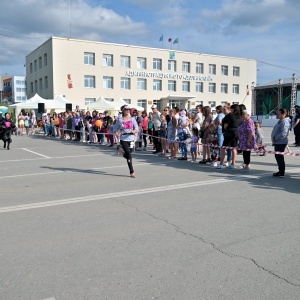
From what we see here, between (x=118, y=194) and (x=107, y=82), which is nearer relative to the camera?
(x=118, y=194)

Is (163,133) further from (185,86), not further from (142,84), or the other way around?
(185,86)

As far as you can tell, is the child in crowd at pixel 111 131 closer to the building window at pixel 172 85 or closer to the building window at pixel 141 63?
the building window at pixel 141 63

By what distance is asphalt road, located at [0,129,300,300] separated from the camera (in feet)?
10.9

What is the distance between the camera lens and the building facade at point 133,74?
4847cm

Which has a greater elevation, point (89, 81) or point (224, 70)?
point (224, 70)

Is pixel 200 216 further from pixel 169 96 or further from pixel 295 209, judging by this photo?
pixel 169 96

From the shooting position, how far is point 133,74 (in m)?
53.3

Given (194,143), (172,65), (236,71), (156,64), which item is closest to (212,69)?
(236,71)

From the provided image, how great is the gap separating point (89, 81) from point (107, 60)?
437 centimetres

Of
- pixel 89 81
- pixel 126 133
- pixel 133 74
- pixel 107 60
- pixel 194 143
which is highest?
pixel 107 60

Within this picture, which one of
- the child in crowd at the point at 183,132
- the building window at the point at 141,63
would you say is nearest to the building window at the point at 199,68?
the building window at the point at 141,63

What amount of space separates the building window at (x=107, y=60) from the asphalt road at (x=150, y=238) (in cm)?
4492

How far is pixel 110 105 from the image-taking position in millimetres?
31547

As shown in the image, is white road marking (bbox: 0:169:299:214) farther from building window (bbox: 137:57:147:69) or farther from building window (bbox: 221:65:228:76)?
building window (bbox: 221:65:228:76)
